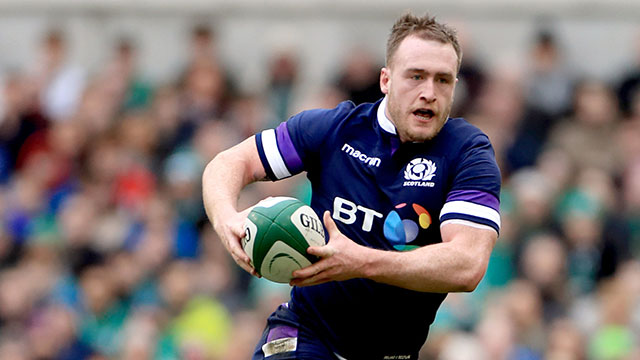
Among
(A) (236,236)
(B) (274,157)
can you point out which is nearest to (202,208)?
(B) (274,157)

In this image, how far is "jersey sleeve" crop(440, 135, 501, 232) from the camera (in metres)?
5.64

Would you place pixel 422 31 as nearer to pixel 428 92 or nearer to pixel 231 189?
pixel 428 92

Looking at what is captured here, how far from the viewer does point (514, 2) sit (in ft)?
45.9

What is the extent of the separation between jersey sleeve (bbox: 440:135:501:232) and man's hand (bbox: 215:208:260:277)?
39.1 inches

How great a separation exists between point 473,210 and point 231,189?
1.25 meters

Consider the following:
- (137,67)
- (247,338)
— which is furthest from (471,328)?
(137,67)

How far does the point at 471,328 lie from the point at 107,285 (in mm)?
4046

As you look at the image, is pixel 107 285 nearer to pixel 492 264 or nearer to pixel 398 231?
pixel 492 264

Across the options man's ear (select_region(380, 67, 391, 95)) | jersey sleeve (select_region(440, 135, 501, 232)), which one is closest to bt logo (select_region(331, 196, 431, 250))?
jersey sleeve (select_region(440, 135, 501, 232))

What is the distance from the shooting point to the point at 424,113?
601cm

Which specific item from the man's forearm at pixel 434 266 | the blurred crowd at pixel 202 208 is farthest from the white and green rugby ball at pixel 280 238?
the blurred crowd at pixel 202 208

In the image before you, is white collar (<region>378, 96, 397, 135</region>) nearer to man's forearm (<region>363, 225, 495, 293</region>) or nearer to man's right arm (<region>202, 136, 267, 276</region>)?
man's right arm (<region>202, 136, 267, 276</region>)

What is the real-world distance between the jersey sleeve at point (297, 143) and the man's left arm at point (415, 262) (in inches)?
37.0

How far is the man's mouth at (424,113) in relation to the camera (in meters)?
5.98
